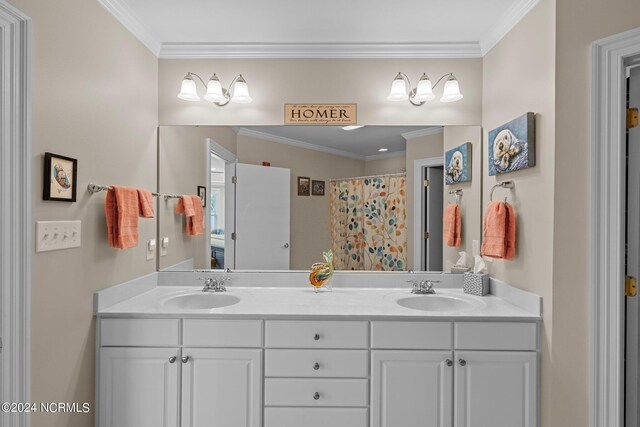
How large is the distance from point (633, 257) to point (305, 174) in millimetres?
1681

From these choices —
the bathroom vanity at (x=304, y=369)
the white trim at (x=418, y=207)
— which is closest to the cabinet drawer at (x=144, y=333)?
the bathroom vanity at (x=304, y=369)

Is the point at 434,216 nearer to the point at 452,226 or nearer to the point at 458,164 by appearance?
the point at 452,226

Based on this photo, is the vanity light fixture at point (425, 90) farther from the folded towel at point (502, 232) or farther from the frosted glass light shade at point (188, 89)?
the frosted glass light shade at point (188, 89)

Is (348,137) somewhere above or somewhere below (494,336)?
above

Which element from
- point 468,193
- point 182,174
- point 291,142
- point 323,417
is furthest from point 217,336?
point 468,193

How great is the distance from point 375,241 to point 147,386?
1.47 m

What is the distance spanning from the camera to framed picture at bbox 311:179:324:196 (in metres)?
2.24

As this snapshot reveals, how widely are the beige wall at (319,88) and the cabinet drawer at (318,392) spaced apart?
1501 mm

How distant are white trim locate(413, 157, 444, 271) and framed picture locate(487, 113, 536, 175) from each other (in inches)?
13.7

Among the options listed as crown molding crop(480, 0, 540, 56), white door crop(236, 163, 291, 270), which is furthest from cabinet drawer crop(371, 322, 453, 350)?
crown molding crop(480, 0, 540, 56)

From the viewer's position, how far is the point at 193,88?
208cm

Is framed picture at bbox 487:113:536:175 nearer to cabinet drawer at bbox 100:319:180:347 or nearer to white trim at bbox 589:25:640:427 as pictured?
white trim at bbox 589:25:640:427

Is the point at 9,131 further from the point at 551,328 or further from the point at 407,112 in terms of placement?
the point at 551,328

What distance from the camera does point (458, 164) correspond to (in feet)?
7.17
